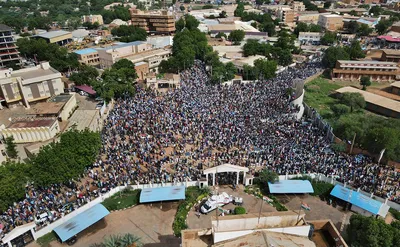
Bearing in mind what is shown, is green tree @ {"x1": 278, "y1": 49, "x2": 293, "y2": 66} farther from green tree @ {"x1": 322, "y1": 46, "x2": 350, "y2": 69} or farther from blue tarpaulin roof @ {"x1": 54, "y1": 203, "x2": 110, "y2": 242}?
blue tarpaulin roof @ {"x1": 54, "y1": 203, "x2": 110, "y2": 242}

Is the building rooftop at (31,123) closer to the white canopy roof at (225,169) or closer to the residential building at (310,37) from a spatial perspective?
the white canopy roof at (225,169)

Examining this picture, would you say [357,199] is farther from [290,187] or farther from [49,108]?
[49,108]

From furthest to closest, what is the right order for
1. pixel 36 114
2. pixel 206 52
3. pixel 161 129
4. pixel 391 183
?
1. pixel 206 52
2. pixel 36 114
3. pixel 161 129
4. pixel 391 183

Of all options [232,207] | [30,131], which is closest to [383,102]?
[232,207]

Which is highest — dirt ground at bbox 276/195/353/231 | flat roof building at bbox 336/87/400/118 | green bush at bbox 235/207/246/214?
green bush at bbox 235/207/246/214

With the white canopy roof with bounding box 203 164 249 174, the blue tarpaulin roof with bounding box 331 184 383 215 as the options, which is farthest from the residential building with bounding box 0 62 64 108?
the blue tarpaulin roof with bounding box 331 184 383 215

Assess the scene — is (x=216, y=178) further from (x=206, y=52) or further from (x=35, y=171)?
(x=206, y=52)

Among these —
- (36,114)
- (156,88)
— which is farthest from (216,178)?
(156,88)
